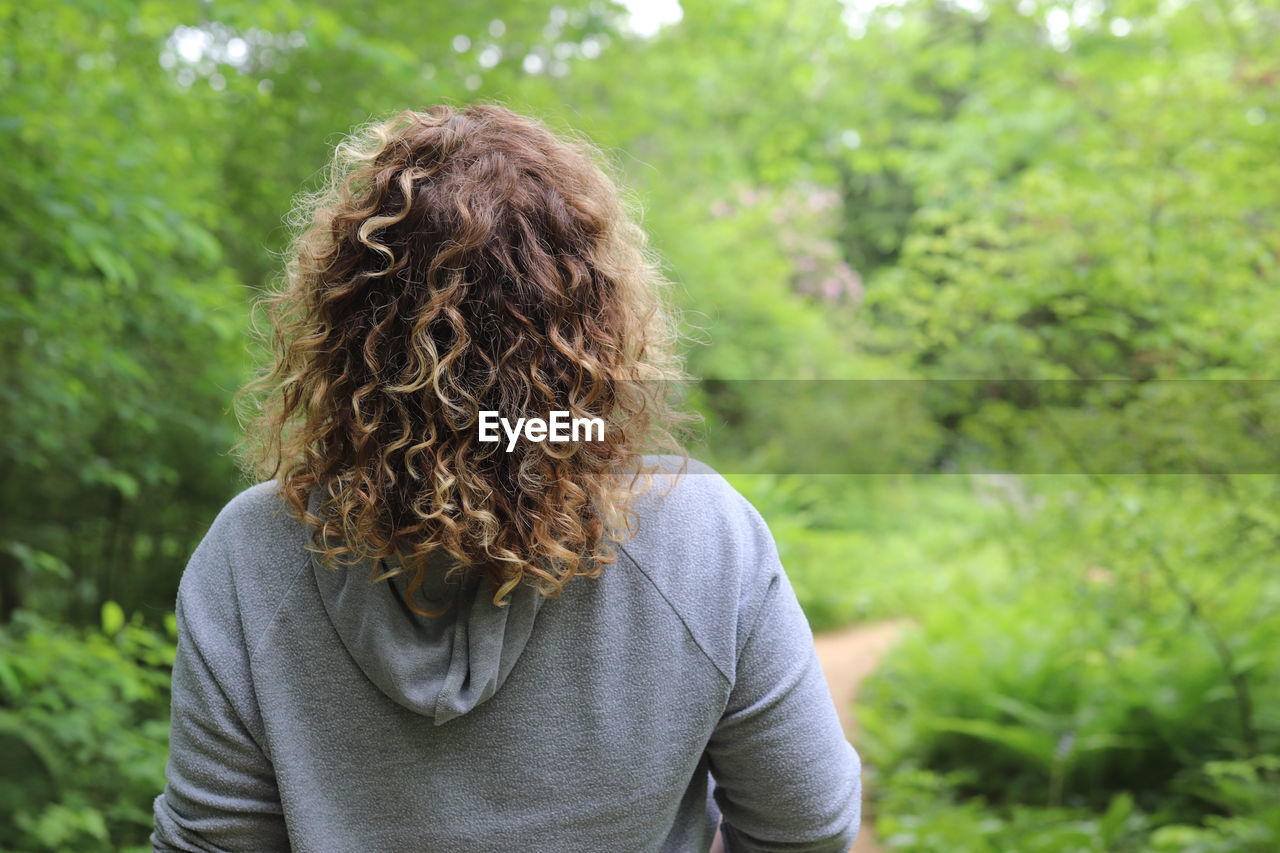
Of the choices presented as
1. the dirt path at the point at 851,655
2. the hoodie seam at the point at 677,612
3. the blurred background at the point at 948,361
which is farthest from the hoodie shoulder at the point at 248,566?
the dirt path at the point at 851,655

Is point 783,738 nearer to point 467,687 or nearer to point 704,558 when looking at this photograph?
point 704,558

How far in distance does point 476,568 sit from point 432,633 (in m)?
0.08

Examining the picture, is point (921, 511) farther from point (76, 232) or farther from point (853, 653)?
point (76, 232)

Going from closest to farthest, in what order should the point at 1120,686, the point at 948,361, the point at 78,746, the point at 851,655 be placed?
the point at 78,746
the point at 1120,686
the point at 948,361
the point at 851,655

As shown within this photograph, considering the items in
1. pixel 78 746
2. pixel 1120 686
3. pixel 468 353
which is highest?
pixel 468 353

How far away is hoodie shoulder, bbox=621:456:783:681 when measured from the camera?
92cm

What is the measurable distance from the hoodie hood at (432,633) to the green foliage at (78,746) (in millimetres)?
1731

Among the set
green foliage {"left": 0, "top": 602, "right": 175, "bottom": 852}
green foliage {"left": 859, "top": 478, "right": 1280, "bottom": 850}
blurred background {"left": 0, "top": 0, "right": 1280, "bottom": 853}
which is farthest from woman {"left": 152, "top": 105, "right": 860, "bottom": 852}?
green foliage {"left": 859, "top": 478, "right": 1280, "bottom": 850}

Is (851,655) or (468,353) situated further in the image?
(851,655)

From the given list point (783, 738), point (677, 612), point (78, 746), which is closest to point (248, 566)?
point (677, 612)

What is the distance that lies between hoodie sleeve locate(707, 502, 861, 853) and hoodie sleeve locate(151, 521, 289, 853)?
1.60 feet

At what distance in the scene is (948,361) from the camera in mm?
4598

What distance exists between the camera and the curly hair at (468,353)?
84 centimetres

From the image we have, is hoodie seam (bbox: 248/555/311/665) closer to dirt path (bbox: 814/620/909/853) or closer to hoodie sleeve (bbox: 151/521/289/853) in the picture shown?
hoodie sleeve (bbox: 151/521/289/853)
